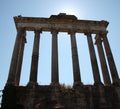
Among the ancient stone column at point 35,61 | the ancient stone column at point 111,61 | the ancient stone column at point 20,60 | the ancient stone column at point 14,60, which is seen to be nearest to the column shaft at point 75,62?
the ancient stone column at point 111,61

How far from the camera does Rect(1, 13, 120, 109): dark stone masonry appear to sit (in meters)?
18.2

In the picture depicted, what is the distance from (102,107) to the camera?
18516 millimetres

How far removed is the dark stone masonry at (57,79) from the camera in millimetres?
18219

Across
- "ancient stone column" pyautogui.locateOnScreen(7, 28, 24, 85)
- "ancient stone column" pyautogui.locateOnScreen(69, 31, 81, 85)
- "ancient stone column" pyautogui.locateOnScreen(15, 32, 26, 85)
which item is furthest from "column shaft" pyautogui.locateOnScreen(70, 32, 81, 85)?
"ancient stone column" pyautogui.locateOnScreen(7, 28, 24, 85)

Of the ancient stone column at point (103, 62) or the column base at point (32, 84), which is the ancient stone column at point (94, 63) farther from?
the column base at point (32, 84)

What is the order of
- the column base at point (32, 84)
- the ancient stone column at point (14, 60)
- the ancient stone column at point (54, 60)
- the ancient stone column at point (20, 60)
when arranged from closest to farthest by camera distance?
the column base at point (32, 84), the ancient stone column at point (14, 60), the ancient stone column at point (54, 60), the ancient stone column at point (20, 60)

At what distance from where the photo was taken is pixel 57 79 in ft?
66.0

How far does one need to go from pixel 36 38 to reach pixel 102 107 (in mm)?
11033

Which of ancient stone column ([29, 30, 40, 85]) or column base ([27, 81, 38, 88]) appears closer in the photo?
column base ([27, 81, 38, 88])

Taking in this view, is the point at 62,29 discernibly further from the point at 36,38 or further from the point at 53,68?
the point at 53,68

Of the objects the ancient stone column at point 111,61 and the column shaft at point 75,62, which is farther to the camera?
the ancient stone column at point 111,61

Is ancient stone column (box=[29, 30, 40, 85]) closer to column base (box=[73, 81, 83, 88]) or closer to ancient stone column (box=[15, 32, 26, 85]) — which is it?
ancient stone column (box=[15, 32, 26, 85])

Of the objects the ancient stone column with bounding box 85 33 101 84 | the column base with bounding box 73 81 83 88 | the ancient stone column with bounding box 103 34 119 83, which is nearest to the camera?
the column base with bounding box 73 81 83 88

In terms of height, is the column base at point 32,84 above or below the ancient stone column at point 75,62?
below
